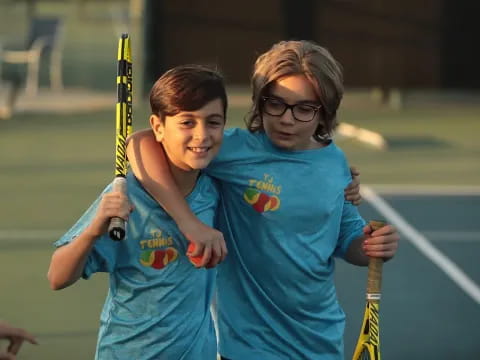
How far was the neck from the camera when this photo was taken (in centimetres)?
338

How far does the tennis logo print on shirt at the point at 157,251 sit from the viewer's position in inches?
131

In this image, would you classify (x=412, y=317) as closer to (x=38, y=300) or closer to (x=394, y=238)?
(x=38, y=300)

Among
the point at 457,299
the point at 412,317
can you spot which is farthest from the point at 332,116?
the point at 457,299

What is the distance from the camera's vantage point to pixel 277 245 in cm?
354

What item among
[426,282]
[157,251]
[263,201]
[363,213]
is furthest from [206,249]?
[363,213]

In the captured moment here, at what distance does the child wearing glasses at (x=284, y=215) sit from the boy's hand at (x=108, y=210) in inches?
21.9

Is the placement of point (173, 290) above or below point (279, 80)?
below

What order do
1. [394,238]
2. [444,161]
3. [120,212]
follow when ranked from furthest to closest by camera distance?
[444,161] → [394,238] → [120,212]

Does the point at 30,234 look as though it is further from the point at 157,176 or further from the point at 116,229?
the point at 116,229

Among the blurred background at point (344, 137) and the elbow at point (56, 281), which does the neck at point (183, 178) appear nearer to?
the elbow at point (56, 281)

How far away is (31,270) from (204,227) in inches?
200

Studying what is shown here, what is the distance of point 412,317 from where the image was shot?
23.0 ft

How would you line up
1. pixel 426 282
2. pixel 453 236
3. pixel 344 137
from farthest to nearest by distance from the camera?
1. pixel 344 137
2. pixel 453 236
3. pixel 426 282

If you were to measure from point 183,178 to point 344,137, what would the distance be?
39.6 feet
